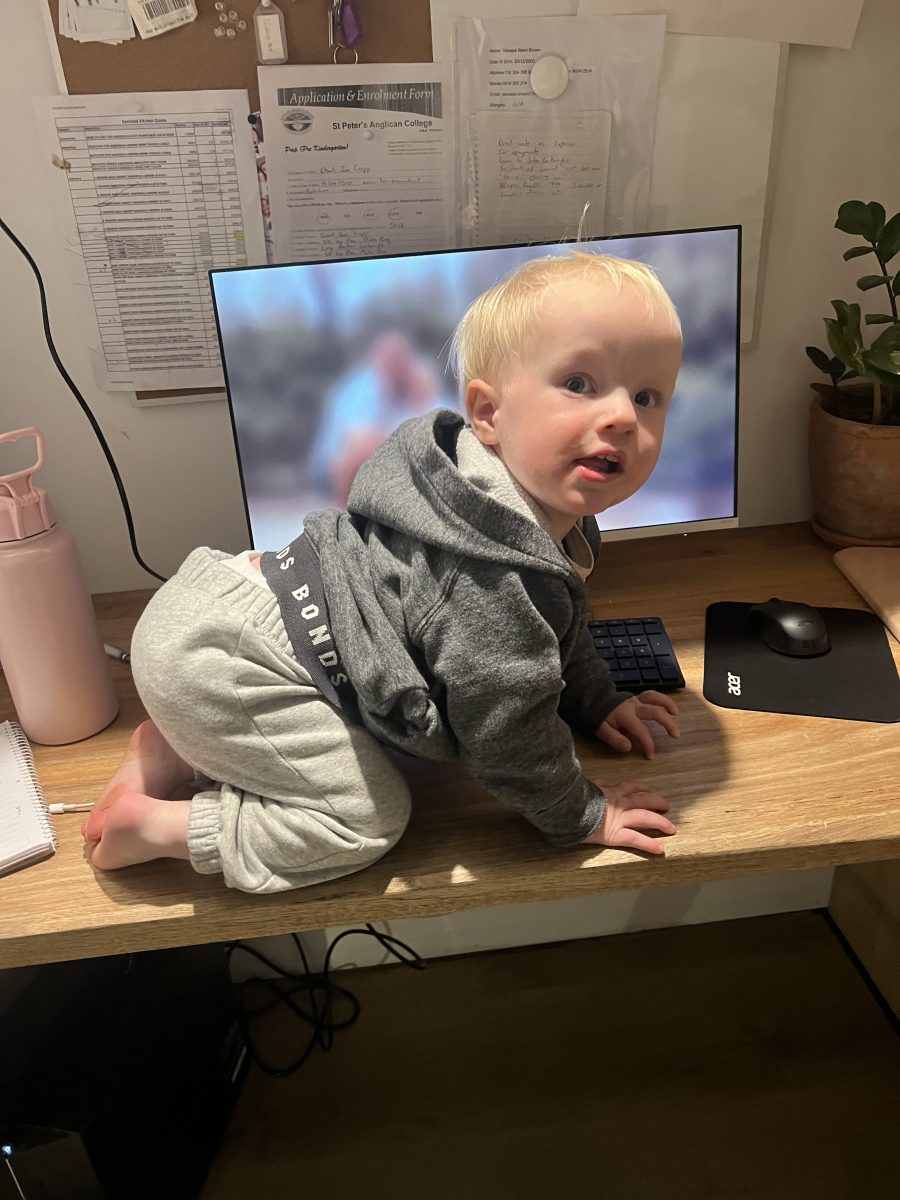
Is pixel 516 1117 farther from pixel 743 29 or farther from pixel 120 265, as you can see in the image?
pixel 743 29

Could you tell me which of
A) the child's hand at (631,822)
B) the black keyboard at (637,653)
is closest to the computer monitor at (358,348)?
the black keyboard at (637,653)

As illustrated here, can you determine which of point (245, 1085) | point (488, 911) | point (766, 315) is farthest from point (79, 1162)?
point (766, 315)

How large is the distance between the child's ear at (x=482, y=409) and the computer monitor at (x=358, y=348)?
0.28 metres

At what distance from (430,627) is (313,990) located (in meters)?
0.99

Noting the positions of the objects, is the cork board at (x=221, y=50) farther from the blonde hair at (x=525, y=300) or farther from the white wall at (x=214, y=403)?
the blonde hair at (x=525, y=300)

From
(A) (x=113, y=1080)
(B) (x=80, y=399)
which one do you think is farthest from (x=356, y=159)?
(A) (x=113, y=1080)

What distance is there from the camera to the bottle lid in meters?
0.89

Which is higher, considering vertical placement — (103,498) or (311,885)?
(103,498)

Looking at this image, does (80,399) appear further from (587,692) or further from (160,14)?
(587,692)

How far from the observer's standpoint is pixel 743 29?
110cm

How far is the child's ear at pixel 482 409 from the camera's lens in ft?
2.65

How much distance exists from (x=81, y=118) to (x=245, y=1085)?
4.16 ft

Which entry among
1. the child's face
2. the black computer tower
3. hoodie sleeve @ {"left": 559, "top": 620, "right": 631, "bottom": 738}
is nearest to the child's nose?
the child's face

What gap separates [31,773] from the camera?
950 millimetres
